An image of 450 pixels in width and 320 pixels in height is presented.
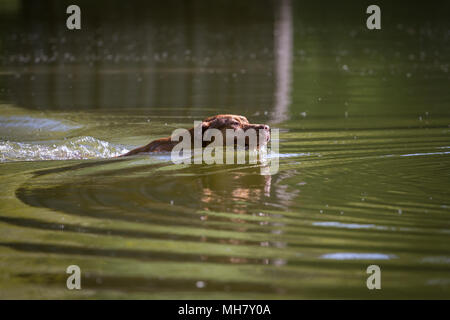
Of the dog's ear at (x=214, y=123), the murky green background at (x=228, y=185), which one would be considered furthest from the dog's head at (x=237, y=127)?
the murky green background at (x=228, y=185)

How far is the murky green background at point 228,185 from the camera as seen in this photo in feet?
16.9

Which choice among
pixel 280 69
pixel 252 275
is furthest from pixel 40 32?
pixel 252 275

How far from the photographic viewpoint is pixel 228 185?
25.4 ft

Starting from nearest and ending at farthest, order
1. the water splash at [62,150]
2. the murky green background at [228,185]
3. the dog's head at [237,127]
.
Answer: the murky green background at [228,185], the dog's head at [237,127], the water splash at [62,150]

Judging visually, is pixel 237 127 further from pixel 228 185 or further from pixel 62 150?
pixel 62 150

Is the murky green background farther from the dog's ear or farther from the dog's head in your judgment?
the dog's ear

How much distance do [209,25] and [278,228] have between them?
98.6 ft

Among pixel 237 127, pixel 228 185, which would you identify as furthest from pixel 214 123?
pixel 228 185

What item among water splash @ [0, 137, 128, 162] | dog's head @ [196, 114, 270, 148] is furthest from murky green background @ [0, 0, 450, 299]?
dog's head @ [196, 114, 270, 148]

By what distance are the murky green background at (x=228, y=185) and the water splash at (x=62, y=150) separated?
34 millimetres

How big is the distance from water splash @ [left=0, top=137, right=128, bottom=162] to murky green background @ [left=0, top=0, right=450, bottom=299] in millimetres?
34

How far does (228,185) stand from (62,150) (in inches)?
128

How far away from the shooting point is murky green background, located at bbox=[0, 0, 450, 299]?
16.9 feet

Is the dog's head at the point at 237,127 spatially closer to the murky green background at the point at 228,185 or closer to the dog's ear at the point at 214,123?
the dog's ear at the point at 214,123
